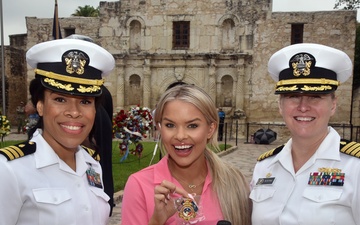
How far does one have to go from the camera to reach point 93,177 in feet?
9.15

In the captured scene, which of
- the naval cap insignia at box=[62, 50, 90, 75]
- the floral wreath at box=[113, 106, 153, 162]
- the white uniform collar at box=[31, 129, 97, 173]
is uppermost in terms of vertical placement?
the naval cap insignia at box=[62, 50, 90, 75]

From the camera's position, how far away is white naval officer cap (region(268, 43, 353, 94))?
266 cm

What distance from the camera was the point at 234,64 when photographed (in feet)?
68.8

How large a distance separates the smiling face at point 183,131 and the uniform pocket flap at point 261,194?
54 cm

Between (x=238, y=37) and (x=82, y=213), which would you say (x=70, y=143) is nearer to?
(x=82, y=213)

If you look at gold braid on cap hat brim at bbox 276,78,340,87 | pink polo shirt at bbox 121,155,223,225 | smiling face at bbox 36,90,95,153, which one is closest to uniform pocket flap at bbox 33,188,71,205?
smiling face at bbox 36,90,95,153

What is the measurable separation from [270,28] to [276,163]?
742 inches

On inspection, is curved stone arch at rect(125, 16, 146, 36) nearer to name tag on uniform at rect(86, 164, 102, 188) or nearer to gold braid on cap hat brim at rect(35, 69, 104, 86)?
name tag on uniform at rect(86, 164, 102, 188)

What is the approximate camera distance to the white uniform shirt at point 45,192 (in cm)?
216

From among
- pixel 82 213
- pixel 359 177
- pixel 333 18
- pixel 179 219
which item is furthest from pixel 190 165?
pixel 333 18

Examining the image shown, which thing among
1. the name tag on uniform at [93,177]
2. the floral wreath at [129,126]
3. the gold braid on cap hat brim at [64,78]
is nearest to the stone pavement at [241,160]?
the floral wreath at [129,126]

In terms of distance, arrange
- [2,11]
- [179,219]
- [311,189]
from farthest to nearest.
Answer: [2,11]
[311,189]
[179,219]

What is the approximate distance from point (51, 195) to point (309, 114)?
Answer: 5.92 ft

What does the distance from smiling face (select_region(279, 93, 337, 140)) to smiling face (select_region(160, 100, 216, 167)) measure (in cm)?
63
